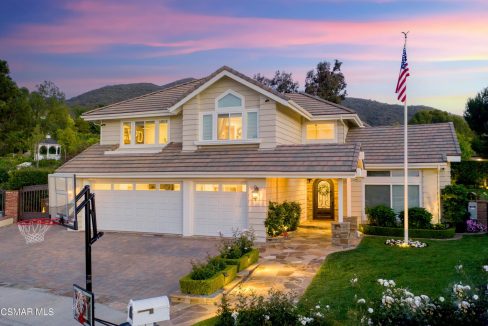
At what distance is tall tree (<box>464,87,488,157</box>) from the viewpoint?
38938mm

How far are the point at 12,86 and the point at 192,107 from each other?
65.4ft

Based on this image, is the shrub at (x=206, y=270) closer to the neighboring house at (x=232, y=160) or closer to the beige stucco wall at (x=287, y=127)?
the neighboring house at (x=232, y=160)

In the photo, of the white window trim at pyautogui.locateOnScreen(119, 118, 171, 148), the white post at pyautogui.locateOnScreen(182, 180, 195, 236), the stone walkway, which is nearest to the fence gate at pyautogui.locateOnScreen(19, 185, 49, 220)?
the white window trim at pyautogui.locateOnScreen(119, 118, 171, 148)

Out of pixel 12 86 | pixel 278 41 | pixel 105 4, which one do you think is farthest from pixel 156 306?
pixel 12 86

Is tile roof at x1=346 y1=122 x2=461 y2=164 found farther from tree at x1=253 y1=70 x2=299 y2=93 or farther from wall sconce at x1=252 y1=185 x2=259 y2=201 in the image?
tree at x1=253 y1=70 x2=299 y2=93

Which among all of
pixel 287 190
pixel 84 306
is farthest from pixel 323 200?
pixel 84 306

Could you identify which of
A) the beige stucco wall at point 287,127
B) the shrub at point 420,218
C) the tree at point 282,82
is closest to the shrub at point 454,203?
the shrub at point 420,218

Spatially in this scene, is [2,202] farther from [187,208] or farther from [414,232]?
[414,232]

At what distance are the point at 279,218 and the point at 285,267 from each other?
4452 millimetres

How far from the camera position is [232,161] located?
15930 millimetres

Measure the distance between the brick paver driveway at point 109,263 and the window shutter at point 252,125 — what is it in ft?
15.6

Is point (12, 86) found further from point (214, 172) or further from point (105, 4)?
point (214, 172)

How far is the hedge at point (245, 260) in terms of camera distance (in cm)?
1041

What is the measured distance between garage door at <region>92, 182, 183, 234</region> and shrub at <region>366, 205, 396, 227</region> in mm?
8605
